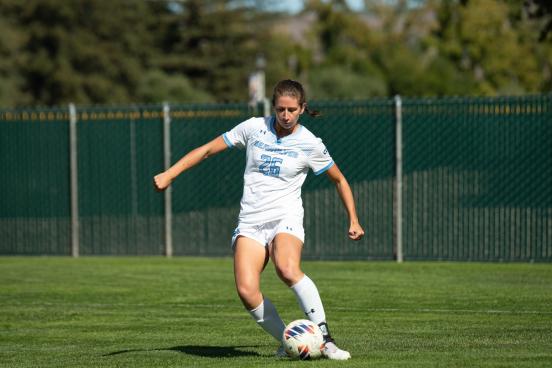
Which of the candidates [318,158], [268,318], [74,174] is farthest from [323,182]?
[268,318]

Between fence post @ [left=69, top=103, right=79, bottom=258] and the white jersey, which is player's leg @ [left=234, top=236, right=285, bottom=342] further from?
fence post @ [left=69, top=103, right=79, bottom=258]

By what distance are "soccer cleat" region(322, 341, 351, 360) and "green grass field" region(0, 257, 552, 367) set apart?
9 centimetres

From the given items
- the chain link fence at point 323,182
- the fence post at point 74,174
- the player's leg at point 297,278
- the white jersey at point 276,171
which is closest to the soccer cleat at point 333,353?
the player's leg at point 297,278

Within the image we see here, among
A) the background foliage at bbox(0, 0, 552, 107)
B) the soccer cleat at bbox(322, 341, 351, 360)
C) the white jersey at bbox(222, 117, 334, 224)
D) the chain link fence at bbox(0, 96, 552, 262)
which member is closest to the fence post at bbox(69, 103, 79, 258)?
the chain link fence at bbox(0, 96, 552, 262)

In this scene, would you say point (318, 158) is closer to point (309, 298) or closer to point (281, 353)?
point (309, 298)

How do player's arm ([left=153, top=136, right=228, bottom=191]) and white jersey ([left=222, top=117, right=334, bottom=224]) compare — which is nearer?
player's arm ([left=153, top=136, right=228, bottom=191])

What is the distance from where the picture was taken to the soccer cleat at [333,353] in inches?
352

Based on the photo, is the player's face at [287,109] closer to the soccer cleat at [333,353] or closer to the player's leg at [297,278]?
the player's leg at [297,278]

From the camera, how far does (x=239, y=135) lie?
9461 millimetres

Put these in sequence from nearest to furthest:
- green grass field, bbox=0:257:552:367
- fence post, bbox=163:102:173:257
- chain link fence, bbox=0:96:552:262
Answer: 1. green grass field, bbox=0:257:552:367
2. chain link fence, bbox=0:96:552:262
3. fence post, bbox=163:102:173:257

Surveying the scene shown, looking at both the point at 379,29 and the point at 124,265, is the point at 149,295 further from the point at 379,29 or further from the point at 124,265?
the point at 379,29

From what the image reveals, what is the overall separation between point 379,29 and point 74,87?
29839mm

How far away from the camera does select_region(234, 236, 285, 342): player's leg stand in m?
9.12

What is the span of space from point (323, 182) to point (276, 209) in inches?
364
